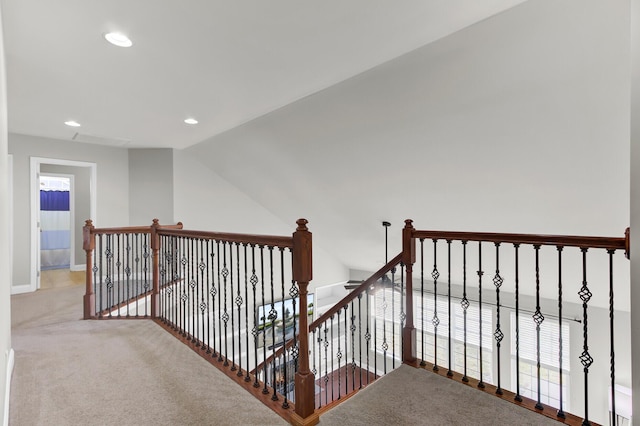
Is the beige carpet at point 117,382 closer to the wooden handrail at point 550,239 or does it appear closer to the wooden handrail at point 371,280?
the wooden handrail at point 371,280

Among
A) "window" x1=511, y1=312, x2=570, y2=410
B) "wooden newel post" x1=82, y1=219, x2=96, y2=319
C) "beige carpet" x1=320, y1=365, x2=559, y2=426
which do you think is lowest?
"window" x1=511, y1=312, x2=570, y2=410

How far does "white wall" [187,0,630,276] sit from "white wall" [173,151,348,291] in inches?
23.2

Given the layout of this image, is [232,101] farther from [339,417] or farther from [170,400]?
[339,417]

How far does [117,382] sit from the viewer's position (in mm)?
2289

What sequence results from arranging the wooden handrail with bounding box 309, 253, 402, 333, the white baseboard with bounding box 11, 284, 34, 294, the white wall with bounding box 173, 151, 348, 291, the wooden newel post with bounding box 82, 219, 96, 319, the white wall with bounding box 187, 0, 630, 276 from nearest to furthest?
1. the white wall with bounding box 187, 0, 630, 276
2. the wooden handrail with bounding box 309, 253, 402, 333
3. the wooden newel post with bounding box 82, 219, 96, 319
4. the white baseboard with bounding box 11, 284, 34, 294
5. the white wall with bounding box 173, 151, 348, 291

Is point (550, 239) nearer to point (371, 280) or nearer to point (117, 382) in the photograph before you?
point (371, 280)

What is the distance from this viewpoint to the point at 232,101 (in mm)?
3521

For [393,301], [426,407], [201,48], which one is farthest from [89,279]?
[426,407]

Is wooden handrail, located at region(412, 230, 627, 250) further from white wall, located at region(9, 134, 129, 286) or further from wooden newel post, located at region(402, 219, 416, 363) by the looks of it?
white wall, located at region(9, 134, 129, 286)

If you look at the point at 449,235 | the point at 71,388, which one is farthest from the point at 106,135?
the point at 449,235

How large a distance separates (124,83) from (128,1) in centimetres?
132

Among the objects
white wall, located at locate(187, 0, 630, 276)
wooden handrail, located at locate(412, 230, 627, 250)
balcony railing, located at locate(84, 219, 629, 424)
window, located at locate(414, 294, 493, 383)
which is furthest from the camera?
window, located at locate(414, 294, 493, 383)

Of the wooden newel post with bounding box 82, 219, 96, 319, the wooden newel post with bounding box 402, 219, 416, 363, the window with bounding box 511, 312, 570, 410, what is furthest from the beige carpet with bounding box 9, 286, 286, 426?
the window with bounding box 511, 312, 570, 410

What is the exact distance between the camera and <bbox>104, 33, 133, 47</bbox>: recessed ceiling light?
7.40 ft
